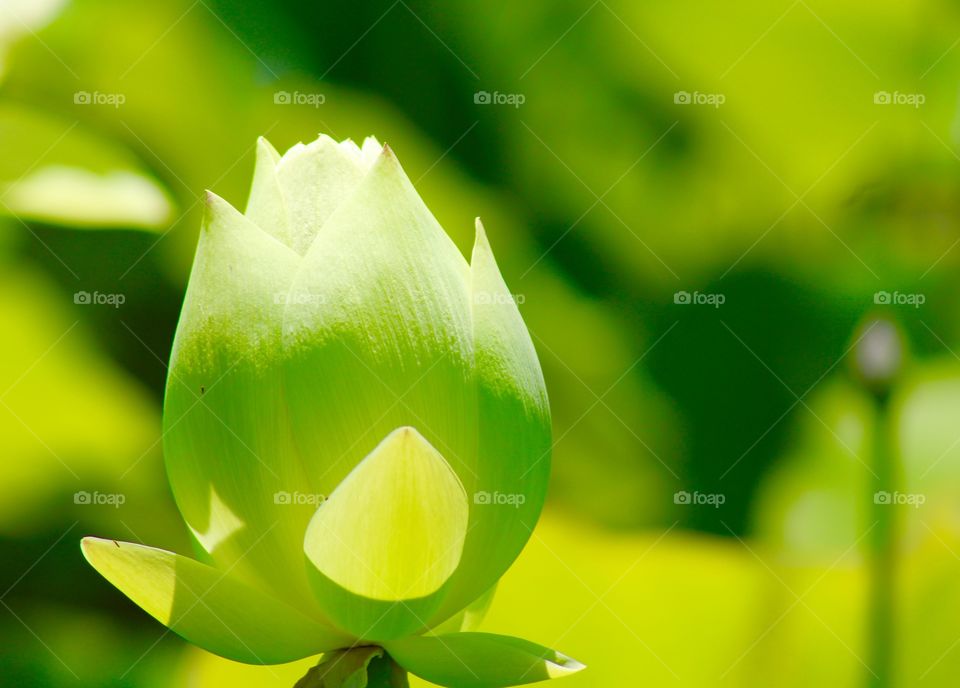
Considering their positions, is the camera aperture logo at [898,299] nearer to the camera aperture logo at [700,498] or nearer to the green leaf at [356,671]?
the camera aperture logo at [700,498]

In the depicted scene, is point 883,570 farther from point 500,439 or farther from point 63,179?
point 63,179

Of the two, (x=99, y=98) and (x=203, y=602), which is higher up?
(x=99, y=98)

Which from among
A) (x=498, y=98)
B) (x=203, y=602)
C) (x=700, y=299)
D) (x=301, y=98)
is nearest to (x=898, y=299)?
(x=700, y=299)

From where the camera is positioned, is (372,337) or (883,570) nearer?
(372,337)

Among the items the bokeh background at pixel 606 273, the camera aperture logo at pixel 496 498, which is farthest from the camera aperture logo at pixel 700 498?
the camera aperture logo at pixel 496 498

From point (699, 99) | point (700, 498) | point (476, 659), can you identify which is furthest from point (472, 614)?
point (699, 99)

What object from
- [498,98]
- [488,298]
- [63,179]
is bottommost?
[488,298]

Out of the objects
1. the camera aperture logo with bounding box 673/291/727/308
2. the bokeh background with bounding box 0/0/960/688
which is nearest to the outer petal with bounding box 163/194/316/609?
the bokeh background with bounding box 0/0/960/688
